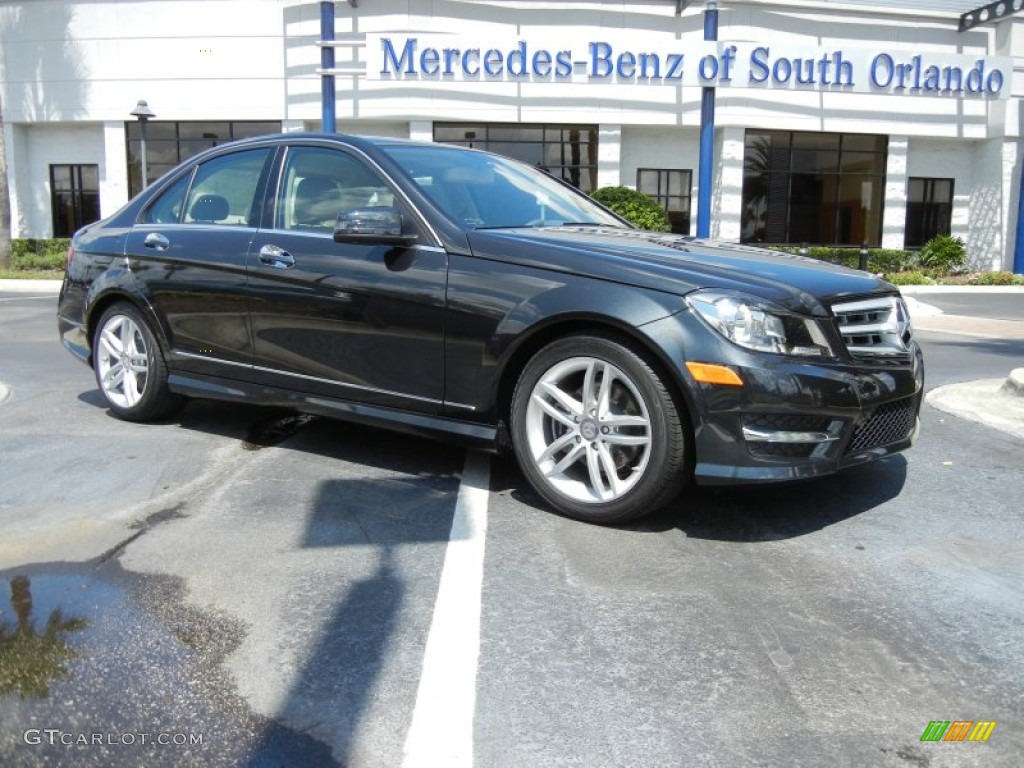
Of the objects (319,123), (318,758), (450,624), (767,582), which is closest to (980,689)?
(767,582)

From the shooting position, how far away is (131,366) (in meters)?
5.74

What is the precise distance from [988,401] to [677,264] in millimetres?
4051

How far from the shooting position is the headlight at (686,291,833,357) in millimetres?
3650

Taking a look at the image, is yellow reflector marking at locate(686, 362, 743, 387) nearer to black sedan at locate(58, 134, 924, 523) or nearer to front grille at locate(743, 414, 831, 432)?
black sedan at locate(58, 134, 924, 523)

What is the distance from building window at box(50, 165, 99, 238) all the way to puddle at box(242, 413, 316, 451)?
21.9 metres

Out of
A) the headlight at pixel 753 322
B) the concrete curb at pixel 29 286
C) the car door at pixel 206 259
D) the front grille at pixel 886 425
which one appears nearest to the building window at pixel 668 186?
the concrete curb at pixel 29 286

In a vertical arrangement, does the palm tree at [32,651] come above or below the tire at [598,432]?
below

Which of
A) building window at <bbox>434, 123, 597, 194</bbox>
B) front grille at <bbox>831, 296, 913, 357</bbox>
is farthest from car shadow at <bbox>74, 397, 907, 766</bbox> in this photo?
building window at <bbox>434, 123, 597, 194</bbox>

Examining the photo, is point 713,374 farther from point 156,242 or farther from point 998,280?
point 998,280

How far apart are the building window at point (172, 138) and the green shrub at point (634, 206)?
8.98 metres

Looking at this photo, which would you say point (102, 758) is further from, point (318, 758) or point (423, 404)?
point (423, 404)

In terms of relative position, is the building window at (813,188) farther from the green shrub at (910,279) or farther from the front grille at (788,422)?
the front grille at (788,422)

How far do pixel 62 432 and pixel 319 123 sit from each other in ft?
63.6

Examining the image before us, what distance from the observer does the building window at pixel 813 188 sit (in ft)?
80.6
